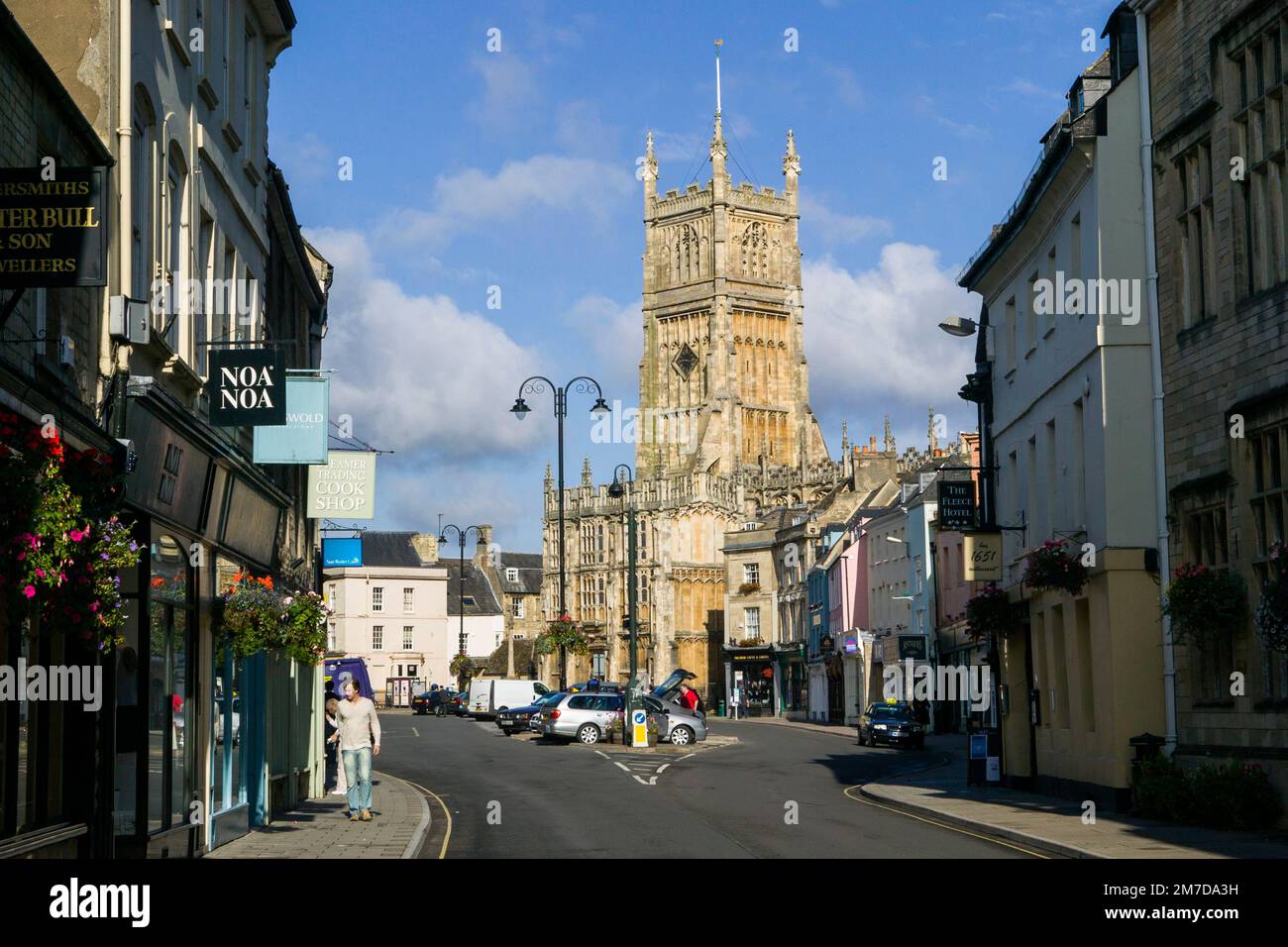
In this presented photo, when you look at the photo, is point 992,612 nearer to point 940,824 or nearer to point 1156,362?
point 1156,362

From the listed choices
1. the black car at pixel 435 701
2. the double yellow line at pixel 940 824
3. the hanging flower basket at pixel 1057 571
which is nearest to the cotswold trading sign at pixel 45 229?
the double yellow line at pixel 940 824

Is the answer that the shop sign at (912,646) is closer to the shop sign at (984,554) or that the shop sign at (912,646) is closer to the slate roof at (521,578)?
the shop sign at (984,554)

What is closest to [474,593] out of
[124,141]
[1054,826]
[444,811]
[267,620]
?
[444,811]

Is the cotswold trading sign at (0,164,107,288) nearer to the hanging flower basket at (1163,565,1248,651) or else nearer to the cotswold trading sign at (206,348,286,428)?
the cotswold trading sign at (206,348,286,428)

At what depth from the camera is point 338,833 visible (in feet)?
68.7

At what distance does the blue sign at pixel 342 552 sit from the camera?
30.9 meters

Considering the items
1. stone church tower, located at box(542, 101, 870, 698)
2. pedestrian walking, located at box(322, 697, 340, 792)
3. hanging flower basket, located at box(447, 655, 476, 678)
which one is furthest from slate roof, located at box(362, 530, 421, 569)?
pedestrian walking, located at box(322, 697, 340, 792)

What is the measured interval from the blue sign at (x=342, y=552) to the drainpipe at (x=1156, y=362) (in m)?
14.9

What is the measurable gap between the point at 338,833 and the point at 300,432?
17.0 ft

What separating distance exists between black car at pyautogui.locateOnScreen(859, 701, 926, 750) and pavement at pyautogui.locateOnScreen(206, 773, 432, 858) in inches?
990

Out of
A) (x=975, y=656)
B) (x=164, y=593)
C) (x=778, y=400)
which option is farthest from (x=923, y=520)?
(x=778, y=400)
